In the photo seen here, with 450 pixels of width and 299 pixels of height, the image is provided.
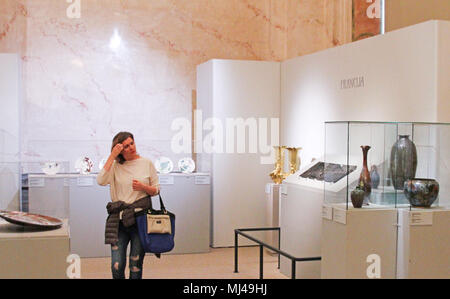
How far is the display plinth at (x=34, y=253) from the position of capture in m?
4.14

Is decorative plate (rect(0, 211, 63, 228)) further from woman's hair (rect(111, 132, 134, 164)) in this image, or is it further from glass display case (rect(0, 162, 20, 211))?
woman's hair (rect(111, 132, 134, 164))

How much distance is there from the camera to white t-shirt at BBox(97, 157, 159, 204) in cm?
532

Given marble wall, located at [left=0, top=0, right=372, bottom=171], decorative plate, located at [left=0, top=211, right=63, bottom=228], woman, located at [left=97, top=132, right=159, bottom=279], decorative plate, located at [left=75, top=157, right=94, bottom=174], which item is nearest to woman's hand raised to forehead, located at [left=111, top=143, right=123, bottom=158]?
woman, located at [left=97, top=132, right=159, bottom=279]

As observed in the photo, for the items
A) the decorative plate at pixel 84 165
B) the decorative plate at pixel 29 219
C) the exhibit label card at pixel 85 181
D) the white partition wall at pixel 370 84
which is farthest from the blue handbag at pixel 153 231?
the decorative plate at pixel 84 165

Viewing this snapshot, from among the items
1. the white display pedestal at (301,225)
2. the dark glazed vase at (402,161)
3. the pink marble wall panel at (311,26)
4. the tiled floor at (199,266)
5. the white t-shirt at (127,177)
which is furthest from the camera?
the pink marble wall panel at (311,26)

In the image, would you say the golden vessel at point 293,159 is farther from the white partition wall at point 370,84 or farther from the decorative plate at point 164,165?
the decorative plate at point 164,165

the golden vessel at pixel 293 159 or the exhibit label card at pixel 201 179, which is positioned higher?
the golden vessel at pixel 293 159

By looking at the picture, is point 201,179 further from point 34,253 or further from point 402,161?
point 34,253

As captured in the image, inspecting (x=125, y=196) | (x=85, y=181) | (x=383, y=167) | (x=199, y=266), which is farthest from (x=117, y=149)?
(x=85, y=181)

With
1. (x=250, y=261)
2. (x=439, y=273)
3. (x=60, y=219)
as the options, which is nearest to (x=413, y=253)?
(x=439, y=273)

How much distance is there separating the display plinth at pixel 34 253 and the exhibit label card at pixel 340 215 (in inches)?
82.2

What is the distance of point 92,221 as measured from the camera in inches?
326

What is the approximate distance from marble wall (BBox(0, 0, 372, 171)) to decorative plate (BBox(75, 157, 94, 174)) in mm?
664

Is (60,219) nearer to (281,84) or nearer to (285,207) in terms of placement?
Answer: (285,207)
